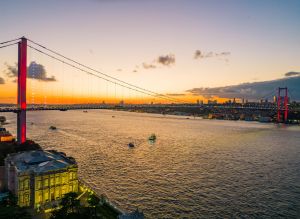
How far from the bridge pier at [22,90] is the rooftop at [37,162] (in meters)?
18.2

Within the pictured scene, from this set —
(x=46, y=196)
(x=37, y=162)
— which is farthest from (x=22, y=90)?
(x=46, y=196)

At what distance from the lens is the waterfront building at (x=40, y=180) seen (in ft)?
79.8

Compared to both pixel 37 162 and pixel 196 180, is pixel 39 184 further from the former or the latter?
pixel 196 180

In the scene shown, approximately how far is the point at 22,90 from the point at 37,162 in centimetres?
2486

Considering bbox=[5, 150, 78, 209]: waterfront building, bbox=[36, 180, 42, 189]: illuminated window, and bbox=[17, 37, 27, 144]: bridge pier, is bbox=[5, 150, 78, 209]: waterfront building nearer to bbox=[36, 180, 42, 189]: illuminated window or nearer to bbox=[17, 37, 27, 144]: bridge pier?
bbox=[36, 180, 42, 189]: illuminated window

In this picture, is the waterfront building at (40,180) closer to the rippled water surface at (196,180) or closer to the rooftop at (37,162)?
the rooftop at (37,162)

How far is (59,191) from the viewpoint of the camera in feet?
84.7

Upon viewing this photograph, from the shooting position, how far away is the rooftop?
25391 mm

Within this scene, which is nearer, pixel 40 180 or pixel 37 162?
pixel 40 180

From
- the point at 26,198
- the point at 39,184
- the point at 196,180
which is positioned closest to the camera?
the point at 26,198

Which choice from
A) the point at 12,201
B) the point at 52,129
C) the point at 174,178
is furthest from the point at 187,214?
the point at 52,129

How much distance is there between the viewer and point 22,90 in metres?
47.6

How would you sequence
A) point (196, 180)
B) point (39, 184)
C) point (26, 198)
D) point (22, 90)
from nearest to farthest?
point (26, 198)
point (39, 184)
point (196, 180)
point (22, 90)

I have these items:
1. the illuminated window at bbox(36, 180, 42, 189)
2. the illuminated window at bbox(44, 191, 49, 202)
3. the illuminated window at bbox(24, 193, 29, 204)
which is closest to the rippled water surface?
the illuminated window at bbox(44, 191, 49, 202)
